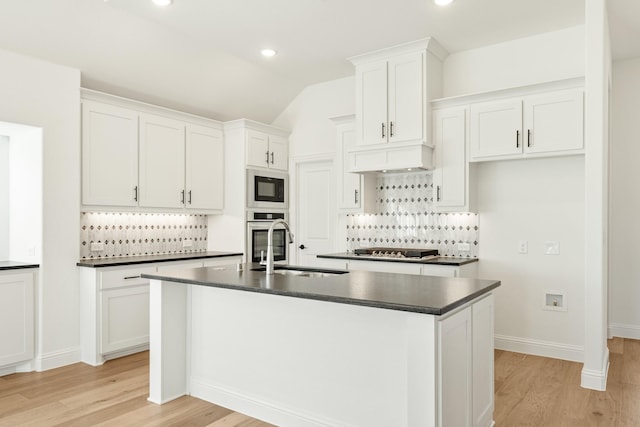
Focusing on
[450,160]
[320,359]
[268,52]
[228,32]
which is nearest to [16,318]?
[320,359]

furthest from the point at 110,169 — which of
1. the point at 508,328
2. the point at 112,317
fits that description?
the point at 508,328

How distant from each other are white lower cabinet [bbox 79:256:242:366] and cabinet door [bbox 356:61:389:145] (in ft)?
8.27

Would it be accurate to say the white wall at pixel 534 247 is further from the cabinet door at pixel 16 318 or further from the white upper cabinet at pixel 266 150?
the cabinet door at pixel 16 318

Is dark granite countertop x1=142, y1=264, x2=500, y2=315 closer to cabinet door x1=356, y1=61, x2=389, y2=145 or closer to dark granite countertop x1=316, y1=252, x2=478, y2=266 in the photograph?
dark granite countertop x1=316, y1=252, x2=478, y2=266

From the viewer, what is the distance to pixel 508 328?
442cm

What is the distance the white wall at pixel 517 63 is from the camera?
13.6 feet

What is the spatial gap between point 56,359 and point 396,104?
387 centimetres

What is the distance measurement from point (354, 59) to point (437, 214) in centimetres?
185

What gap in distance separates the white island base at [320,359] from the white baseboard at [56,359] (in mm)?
1283

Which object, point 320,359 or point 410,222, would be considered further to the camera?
point 410,222

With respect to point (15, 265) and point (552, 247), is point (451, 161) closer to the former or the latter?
point (552, 247)

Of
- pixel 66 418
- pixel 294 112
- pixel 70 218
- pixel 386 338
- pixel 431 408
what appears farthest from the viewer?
pixel 294 112

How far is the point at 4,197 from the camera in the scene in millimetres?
4164

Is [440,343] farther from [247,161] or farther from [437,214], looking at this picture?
[247,161]
